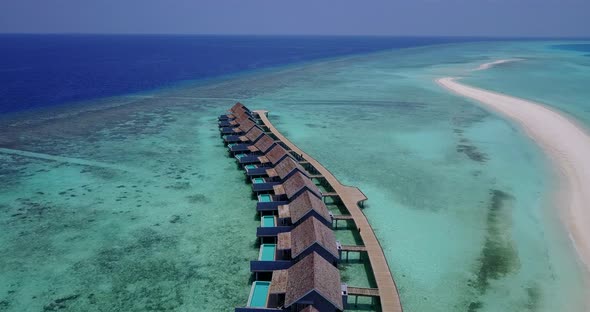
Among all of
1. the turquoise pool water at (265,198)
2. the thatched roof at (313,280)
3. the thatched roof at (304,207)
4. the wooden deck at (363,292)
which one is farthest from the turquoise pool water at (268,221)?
the wooden deck at (363,292)

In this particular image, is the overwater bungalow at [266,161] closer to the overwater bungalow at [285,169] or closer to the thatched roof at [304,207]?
the overwater bungalow at [285,169]

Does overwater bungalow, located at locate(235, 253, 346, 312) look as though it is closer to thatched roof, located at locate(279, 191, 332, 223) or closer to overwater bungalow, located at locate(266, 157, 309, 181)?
thatched roof, located at locate(279, 191, 332, 223)

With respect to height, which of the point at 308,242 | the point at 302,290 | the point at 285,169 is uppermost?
the point at 285,169

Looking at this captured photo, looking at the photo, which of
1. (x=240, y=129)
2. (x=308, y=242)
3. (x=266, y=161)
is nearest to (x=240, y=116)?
(x=240, y=129)

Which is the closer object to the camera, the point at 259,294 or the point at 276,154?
the point at 259,294

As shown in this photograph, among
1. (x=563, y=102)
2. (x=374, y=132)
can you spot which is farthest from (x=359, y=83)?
(x=374, y=132)

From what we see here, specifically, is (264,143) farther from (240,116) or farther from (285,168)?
(240,116)

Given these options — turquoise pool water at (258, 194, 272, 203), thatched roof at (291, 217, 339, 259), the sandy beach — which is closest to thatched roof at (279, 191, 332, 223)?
thatched roof at (291, 217, 339, 259)
